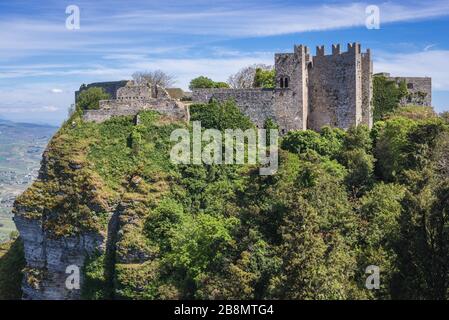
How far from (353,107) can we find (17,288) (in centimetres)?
2833

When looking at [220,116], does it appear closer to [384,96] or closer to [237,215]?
[237,215]

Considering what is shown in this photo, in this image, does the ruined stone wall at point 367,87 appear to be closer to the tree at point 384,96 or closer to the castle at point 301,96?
the castle at point 301,96

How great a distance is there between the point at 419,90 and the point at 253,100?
16.2 metres

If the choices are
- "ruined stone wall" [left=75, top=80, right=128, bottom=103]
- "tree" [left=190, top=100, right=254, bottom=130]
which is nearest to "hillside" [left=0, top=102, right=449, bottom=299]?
"tree" [left=190, top=100, right=254, bottom=130]

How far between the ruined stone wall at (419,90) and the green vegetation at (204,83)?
597 inches

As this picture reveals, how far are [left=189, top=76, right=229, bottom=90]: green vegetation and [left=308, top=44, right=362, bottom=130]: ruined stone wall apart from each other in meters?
10.3

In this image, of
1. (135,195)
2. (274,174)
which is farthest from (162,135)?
(274,174)

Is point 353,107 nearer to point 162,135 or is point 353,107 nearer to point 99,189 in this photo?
point 162,135

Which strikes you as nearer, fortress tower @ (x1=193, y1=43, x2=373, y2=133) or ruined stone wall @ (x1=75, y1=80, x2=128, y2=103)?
fortress tower @ (x1=193, y1=43, x2=373, y2=133)

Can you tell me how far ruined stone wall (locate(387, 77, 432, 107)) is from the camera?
54.3 metres

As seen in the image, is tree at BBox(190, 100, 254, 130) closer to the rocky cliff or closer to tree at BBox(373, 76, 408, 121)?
the rocky cliff

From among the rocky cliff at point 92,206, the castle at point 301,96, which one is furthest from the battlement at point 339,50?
the rocky cliff at point 92,206

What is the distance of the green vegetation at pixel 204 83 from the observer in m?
55.8

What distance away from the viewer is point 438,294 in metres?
30.2
